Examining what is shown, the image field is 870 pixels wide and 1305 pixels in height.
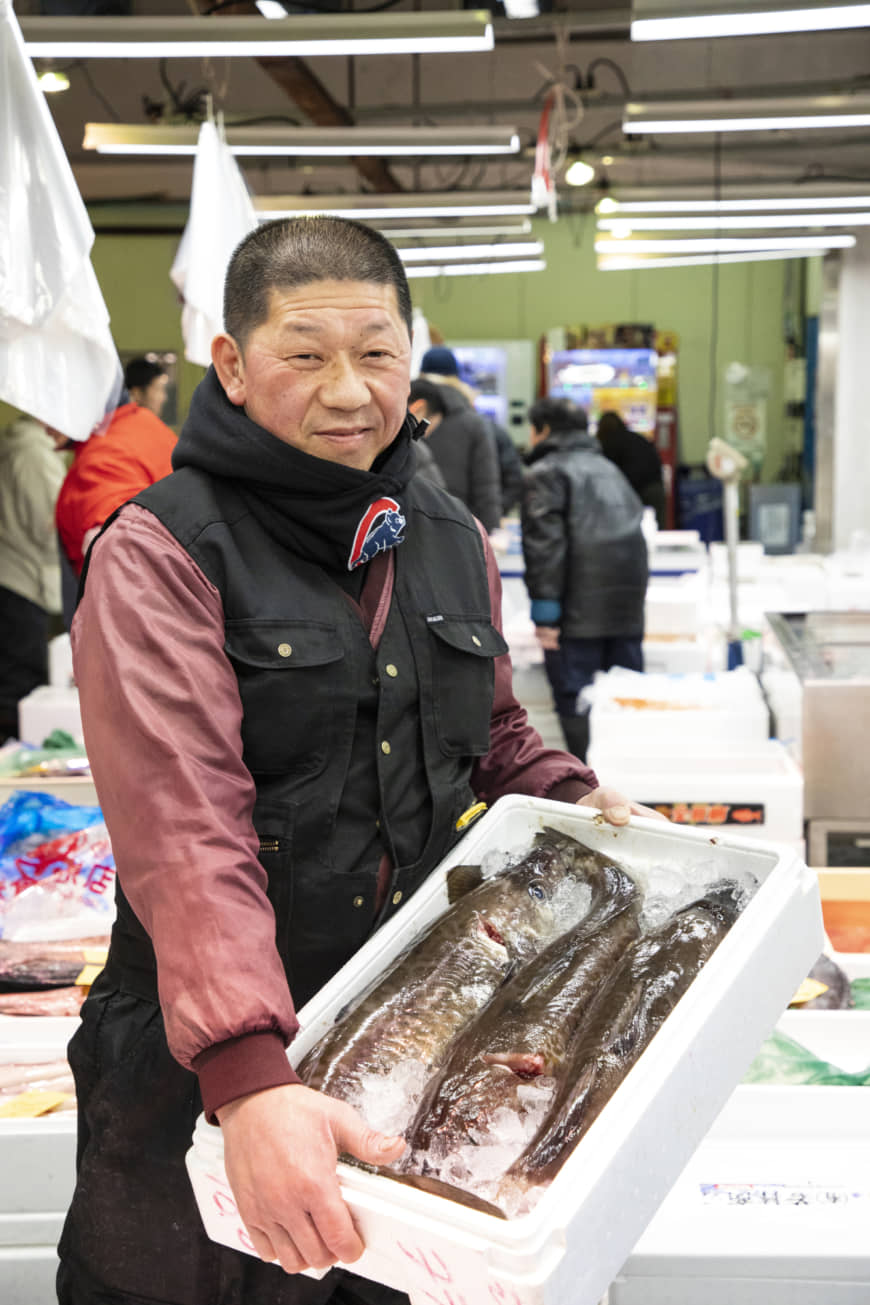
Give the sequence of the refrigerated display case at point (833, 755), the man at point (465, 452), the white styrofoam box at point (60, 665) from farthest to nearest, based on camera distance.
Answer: the man at point (465, 452) → the white styrofoam box at point (60, 665) → the refrigerated display case at point (833, 755)

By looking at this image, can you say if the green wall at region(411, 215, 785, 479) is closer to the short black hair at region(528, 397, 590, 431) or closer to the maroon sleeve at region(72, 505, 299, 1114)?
the short black hair at region(528, 397, 590, 431)

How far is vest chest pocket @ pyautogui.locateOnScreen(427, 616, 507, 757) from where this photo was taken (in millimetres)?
1657

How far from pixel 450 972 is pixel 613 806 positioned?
15.3 inches

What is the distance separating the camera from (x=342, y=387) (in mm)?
1464

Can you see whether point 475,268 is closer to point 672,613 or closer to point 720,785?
point 672,613

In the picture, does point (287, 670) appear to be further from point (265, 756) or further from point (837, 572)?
point (837, 572)

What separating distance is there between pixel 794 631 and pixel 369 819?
3.40m

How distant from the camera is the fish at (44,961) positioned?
8.85 feet

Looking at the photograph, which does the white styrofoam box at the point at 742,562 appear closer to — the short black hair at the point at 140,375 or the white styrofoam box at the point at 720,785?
the short black hair at the point at 140,375

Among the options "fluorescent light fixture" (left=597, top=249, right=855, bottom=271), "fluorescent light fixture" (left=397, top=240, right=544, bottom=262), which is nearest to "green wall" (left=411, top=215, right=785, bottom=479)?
"fluorescent light fixture" (left=597, top=249, right=855, bottom=271)

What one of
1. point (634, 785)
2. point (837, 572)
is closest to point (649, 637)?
point (837, 572)

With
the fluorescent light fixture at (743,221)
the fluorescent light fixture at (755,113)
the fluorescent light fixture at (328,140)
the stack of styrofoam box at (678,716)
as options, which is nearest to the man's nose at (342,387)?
the stack of styrofoam box at (678,716)

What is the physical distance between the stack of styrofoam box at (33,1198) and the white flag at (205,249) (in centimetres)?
278

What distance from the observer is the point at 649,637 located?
6230mm
